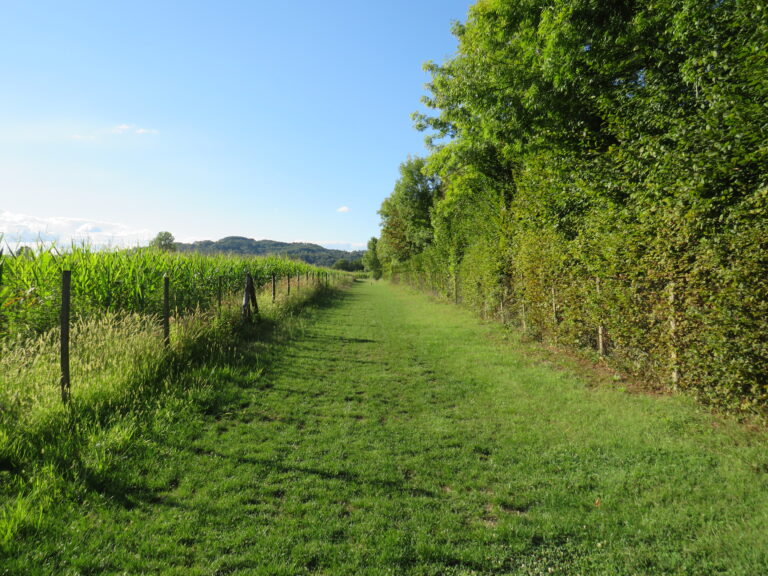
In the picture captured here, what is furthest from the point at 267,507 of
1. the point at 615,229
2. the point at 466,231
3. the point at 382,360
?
the point at 466,231

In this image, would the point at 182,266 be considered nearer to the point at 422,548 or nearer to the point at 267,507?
the point at 267,507

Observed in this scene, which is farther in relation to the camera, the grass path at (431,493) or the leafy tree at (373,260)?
the leafy tree at (373,260)

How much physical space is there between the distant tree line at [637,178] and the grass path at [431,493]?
50.8 inches

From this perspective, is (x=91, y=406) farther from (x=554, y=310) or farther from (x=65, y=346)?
(x=554, y=310)

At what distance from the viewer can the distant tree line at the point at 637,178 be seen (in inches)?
168

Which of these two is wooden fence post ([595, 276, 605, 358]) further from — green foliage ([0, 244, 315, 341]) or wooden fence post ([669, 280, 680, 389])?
green foliage ([0, 244, 315, 341])

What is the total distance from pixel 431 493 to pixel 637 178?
599cm

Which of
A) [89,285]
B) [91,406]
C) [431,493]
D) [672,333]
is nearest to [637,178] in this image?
[672,333]

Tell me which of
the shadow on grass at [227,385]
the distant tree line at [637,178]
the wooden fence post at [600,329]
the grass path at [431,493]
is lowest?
the grass path at [431,493]

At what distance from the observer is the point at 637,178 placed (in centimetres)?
608

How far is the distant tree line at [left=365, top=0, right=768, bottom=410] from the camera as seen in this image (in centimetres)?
427

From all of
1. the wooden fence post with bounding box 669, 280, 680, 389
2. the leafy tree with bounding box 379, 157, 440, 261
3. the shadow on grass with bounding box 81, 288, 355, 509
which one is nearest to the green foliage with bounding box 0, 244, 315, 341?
the shadow on grass with bounding box 81, 288, 355, 509

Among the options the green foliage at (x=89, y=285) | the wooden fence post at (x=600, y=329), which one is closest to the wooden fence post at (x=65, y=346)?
the green foliage at (x=89, y=285)

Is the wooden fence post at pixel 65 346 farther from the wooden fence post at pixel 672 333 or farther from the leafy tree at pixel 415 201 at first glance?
the leafy tree at pixel 415 201
